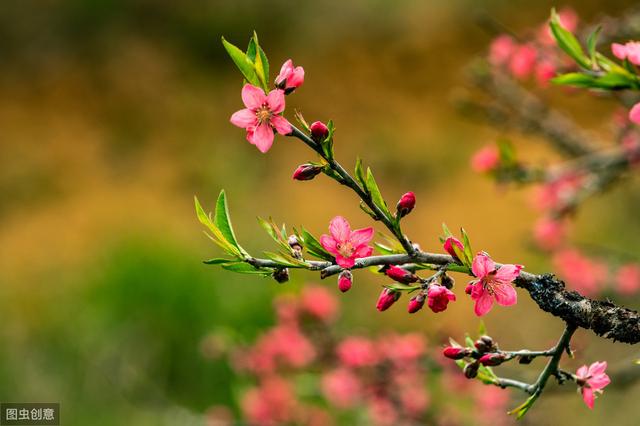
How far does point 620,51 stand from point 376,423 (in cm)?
165

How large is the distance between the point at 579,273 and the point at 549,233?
1.73 ft

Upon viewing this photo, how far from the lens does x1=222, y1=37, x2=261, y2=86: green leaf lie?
829 mm

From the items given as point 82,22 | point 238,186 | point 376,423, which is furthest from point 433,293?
point 82,22

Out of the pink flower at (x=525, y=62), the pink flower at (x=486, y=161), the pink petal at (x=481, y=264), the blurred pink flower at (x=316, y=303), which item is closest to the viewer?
the pink petal at (x=481, y=264)

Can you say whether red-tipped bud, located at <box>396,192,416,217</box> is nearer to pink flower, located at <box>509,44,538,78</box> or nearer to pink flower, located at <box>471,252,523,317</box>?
pink flower, located at <box>471,252,523,317</box>

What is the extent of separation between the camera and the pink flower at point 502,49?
1.96m

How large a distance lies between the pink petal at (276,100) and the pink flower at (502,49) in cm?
128

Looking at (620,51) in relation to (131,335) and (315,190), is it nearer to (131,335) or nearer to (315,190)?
(131,335)

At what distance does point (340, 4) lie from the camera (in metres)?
6.76

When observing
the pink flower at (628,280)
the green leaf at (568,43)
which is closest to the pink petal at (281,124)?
the green leaf at (568,43)

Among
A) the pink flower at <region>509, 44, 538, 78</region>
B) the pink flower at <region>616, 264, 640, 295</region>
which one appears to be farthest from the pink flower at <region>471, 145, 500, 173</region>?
the pink flower at <region>616, 264, 640, 295</region>

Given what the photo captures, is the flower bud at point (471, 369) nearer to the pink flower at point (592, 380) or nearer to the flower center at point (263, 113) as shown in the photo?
the pink flower at point (592, 380)

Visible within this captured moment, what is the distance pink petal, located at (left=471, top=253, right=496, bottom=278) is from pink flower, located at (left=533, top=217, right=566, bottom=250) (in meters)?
1.23

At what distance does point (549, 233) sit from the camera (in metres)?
2.13
